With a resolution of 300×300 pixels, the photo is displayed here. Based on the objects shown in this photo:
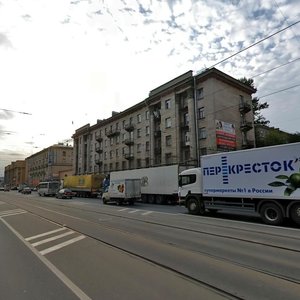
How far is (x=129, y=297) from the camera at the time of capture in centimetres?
516

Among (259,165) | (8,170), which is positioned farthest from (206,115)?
(8,170)

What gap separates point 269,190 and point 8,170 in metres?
190

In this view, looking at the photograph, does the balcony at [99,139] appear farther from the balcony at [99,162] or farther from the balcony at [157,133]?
the balcony at [157,133]

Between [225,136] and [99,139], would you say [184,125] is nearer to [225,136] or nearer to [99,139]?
[225,136]

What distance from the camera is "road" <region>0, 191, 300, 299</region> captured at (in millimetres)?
5488

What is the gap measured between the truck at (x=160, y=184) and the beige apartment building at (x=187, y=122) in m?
6.76

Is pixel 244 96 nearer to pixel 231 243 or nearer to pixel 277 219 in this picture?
pixel 277 219

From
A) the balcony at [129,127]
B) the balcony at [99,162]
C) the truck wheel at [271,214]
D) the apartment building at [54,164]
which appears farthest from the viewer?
the apartment building at [54,164]

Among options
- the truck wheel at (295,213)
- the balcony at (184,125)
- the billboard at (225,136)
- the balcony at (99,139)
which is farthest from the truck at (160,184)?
the balcony at (99,139)

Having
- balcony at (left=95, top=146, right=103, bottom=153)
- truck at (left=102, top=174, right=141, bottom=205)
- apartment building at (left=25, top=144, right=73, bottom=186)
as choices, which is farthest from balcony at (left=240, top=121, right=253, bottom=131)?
apartment building at (left=25, top=144, right=73, bottom=186)

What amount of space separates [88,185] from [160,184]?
69.4 ft

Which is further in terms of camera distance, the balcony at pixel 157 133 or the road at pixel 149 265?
the balcony at pixel 157 133

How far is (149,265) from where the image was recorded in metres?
7.25

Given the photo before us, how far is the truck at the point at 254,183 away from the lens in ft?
51.1
